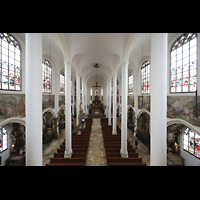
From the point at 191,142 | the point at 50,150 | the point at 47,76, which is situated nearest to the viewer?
the point at 191,142

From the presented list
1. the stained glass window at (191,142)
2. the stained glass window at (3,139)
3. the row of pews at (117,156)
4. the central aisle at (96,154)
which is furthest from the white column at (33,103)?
the stained glass window at (191,142)

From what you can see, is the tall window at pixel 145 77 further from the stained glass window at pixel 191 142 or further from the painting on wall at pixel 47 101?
the painting on wall at pixel 47 101

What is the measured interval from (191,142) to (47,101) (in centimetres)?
1417

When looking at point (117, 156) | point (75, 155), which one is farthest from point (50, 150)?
point (117, 156)

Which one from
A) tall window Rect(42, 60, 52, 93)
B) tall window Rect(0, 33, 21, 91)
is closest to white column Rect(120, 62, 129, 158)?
tall window Rect(0, 33, 21, 91)

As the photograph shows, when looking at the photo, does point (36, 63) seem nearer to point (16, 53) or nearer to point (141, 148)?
point (16, 53)

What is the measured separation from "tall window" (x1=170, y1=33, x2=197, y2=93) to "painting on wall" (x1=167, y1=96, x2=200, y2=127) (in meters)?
0.72

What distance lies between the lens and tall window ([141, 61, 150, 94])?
11263mm

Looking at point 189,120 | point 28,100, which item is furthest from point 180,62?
point 28,100

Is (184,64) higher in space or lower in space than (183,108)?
higher

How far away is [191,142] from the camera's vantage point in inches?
328

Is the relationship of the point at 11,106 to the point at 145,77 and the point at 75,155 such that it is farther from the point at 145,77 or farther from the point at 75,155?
the point at 145,77

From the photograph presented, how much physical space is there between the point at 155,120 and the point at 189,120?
550 centimetres

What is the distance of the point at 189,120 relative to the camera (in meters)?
6.73
